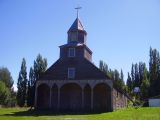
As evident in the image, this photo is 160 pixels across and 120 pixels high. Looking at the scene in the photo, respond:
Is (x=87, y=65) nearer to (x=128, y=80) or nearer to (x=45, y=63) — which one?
(x=45, y=63)

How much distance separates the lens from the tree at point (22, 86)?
215 feet

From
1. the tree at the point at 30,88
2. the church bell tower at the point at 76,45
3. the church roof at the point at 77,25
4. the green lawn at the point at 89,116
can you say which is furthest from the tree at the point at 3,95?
the green lawn at the point at 89,116

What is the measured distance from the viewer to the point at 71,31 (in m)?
51.7

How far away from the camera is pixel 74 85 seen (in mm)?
49094

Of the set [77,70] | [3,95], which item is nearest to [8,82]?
[3,95]

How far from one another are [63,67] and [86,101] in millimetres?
6437

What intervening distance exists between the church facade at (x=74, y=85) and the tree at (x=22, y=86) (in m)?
16.0

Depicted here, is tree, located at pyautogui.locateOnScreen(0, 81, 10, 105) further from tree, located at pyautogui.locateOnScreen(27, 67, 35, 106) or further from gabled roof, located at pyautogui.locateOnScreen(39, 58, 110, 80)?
gabled roof, located at pyautogui.locateOnScreen(39, 58, 110, 80)

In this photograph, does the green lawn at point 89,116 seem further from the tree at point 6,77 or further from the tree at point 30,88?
the tree at point 6,77

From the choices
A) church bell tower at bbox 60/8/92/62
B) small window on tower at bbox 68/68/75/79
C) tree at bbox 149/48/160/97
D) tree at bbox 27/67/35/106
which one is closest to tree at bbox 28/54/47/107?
tree at bbox 27/67/35/106

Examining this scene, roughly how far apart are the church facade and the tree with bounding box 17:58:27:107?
16.0 metres

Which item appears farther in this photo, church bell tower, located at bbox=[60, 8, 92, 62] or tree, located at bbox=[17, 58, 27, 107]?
tree, located at bbox=[17, 58, 27, 107]

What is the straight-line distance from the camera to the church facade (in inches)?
1813

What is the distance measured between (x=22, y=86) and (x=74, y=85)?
21720 millimetres
